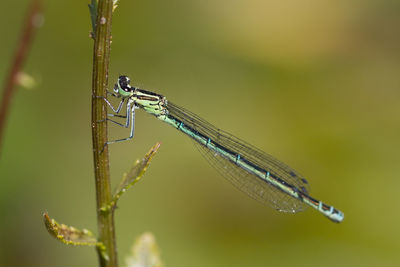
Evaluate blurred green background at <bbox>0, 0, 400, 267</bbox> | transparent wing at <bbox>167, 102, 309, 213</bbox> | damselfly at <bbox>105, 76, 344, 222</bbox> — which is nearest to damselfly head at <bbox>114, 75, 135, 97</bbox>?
damselfly at <bbox>105, 76, 344, 222</bbox>

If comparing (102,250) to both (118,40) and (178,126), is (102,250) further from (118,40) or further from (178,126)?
(118,40)

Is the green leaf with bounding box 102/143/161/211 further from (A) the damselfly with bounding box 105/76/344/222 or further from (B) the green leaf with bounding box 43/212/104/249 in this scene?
(A) the damselfly with bounding box 105/76/344/222

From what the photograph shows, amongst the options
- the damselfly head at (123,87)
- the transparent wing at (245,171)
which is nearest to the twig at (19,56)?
the damselfly head at (123,87)

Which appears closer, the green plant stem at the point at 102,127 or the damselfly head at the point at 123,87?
the green plant stem at the point at 102,127

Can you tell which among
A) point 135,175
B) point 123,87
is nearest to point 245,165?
point 123,87

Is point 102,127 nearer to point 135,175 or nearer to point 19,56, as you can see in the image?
point 135,175

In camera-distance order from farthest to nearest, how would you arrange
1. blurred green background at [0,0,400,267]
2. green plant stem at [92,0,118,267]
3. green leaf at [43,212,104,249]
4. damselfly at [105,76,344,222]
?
blurred green background at [0,0,400,267] → damselfly at [105,76,344,222] → green leaf at [43,212,104,249] → green plant stem at [92,0,118,267]

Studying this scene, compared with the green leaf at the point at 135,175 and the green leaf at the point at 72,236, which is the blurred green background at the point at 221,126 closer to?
the green leaf at the point at 72,236
